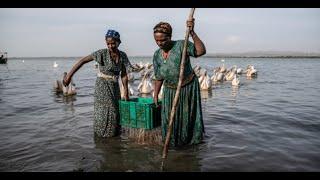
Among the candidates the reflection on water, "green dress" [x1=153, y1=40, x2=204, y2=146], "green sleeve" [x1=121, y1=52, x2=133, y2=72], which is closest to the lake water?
"green dress" [x1=153, y1=40, x2=204, y2=146]

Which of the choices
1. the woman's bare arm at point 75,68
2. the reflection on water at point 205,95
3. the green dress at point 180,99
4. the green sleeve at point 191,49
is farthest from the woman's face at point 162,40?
the reflection on water at point 205,95

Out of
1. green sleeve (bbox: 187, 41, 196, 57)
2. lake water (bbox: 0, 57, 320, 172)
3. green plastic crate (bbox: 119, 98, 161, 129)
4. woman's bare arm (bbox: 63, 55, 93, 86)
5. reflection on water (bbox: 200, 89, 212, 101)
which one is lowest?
lake water (bbox: 0, 57, 320, 172)

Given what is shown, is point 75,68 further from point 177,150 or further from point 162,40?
point 177,150

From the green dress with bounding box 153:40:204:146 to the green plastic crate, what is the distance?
25 cm

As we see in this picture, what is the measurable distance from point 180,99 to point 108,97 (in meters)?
1.59

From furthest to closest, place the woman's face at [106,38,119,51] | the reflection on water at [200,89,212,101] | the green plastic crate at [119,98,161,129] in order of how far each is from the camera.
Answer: the reflection on water at [200,89,212,101]
the woman's face at [106,38,119,51]
the green plastic crate at [119,98,161,129]

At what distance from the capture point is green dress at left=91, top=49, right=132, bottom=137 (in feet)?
20.4

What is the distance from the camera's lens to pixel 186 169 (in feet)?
16.6

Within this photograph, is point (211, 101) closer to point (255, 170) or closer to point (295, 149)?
point (295, 149)

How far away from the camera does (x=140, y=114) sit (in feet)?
19.4

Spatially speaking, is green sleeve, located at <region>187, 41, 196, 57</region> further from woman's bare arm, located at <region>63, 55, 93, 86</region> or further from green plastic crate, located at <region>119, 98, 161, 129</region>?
woman's bare arm, located at <region>63, 55, 93, 86</region>

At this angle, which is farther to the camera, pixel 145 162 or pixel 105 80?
pixel 105 80
